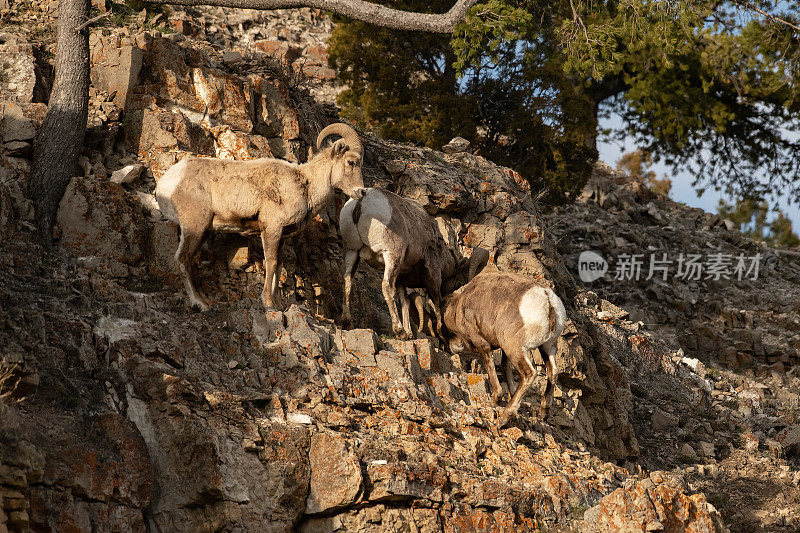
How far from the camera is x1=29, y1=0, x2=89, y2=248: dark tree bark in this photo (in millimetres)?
10180

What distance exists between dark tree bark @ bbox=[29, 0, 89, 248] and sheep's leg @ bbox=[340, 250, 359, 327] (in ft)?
10.7

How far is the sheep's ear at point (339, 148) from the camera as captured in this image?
34.7ft

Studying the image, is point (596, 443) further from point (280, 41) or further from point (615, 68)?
point (280, 41)

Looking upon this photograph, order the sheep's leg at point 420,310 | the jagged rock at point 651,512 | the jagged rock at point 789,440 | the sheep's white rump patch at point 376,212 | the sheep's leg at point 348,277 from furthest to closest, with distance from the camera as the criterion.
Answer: the jagged rock at point 789,440
the sheep's leg at point 420,310
the sheep's white rump patch at point 376,212
the sheep's leg at point 348,277
the jagged rock at point 651,512

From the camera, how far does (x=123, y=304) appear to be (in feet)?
29.3

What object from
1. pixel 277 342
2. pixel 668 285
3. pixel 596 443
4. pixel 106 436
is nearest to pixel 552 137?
pixel 668 285

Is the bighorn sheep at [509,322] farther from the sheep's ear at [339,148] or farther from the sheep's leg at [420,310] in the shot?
the sheep's ear at [339,148]

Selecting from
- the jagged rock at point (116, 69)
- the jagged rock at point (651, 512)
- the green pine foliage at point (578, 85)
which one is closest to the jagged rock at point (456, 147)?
the green pine foliage at point (578, 85)

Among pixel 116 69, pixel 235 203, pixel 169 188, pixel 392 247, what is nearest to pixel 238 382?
pixel 235 203

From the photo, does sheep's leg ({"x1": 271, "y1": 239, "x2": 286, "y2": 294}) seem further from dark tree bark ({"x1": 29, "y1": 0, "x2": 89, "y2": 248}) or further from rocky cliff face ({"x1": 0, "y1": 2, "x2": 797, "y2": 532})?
dark tree bark ({"x1": 29, "y1": 0, "x2": 89, "y2": 248})

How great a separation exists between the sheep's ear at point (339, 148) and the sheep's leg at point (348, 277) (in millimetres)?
1165

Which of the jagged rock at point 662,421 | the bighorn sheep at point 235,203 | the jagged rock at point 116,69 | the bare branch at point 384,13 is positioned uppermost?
the bare branch at point 384,13

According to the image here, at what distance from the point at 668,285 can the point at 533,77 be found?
5.80 metres

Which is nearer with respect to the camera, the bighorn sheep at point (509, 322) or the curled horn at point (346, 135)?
the bighorn sheep at point (509, 322)
